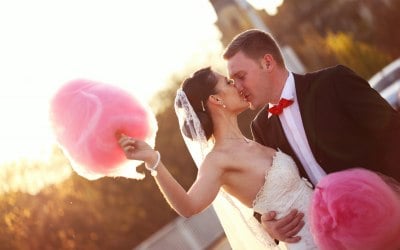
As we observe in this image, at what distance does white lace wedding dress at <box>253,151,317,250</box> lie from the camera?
3645mm

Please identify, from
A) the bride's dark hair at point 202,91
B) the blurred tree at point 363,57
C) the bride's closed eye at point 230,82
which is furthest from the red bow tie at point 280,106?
the blurred tree at point 363,57

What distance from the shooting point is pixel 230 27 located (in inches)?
1797

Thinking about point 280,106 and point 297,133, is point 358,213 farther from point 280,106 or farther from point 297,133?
point 280,106

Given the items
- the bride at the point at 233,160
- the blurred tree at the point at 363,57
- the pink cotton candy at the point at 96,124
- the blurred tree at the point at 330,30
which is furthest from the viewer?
the blurred tree at the point at 330,30

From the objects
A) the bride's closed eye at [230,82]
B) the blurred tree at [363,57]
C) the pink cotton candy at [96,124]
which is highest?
the pink cotton candy at [96,124]

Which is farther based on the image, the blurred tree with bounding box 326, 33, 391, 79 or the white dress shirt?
the blurred tree with bounding box 326, 33, 391, 79

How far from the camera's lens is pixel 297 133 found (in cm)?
346

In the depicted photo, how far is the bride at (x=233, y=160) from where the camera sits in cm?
355

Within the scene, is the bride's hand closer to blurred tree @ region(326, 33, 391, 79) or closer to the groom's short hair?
the groom's short hair

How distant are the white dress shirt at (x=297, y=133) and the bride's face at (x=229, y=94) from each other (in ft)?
1.10

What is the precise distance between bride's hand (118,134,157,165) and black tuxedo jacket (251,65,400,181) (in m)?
1.05

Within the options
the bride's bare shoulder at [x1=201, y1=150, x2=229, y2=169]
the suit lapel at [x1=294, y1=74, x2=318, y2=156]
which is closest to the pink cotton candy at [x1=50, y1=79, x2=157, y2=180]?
the bride's bare shoulder at [x1=201, y1=150, x2=229, y2=169]

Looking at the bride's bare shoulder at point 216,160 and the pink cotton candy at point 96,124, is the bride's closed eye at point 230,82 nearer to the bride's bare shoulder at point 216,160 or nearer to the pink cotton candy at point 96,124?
the bride's bare shoulder at point 216,160

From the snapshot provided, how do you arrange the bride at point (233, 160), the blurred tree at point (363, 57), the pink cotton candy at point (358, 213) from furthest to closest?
the blurred tree at point (363, 57) < the bride at point (233, 160) < the pink cotton candy at point (358, 213)
